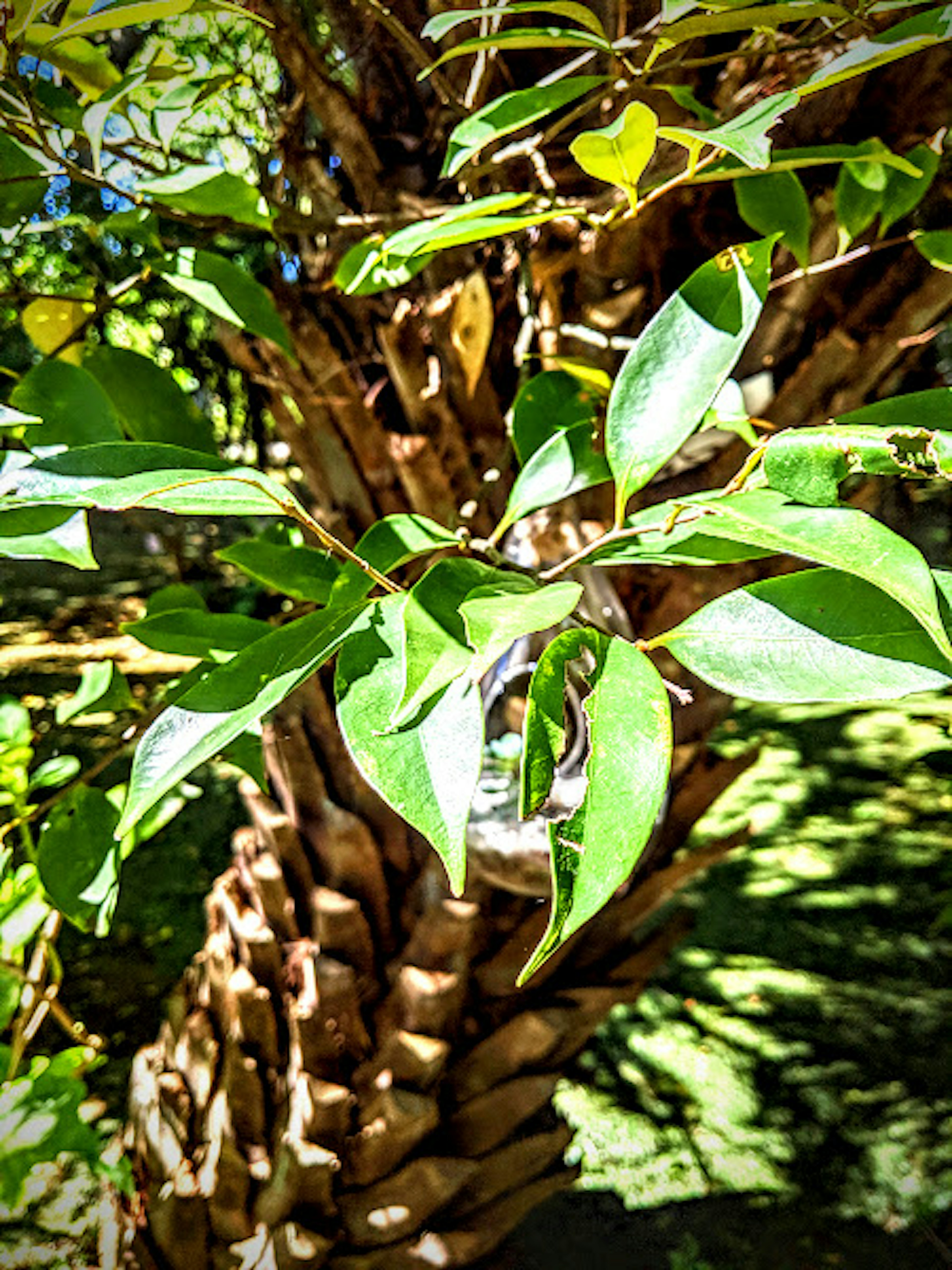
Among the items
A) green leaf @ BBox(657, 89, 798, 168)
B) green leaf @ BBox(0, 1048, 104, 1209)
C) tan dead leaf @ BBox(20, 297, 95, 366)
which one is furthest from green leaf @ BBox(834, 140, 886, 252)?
green leaf @ BBox(0, 1048, 104, 1209)

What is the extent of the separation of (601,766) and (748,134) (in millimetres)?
226

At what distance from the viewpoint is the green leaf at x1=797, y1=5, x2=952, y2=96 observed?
0.34 metres

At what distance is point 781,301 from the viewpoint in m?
0.59

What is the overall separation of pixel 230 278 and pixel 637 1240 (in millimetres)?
1255

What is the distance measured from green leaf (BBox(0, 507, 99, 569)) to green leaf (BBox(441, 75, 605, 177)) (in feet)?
0.73

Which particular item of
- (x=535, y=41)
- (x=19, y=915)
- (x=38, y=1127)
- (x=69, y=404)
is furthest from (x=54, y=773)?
(x=535, y=41)

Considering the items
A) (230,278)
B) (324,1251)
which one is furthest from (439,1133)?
(230,278)

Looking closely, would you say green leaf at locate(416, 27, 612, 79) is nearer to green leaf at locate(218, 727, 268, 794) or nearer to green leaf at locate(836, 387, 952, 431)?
green leaf at locate(836, 387, 952, 431)

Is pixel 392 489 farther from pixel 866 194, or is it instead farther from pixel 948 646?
pixel 948 646

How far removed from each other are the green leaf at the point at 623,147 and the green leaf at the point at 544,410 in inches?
5.3

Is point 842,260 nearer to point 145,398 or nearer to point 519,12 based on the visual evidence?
point 519,12

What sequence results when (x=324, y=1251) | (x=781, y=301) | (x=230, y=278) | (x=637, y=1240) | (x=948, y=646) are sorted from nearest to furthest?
1. (x=948, y=646)
2. (x=230, y=278)
3. (x=781, y=301)
4. (x=324, y=1251)
5. (x=637, y=1240)

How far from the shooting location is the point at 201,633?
0.43 meters

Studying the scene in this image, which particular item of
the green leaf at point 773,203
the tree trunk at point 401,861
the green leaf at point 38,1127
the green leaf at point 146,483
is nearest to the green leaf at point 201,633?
the green leaf at point 146,483
